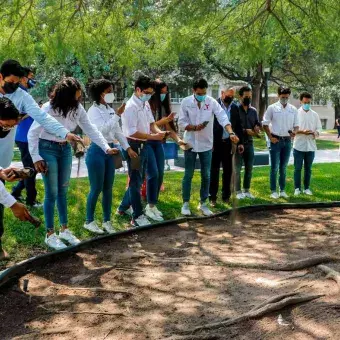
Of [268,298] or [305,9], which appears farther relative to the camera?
[305,9]

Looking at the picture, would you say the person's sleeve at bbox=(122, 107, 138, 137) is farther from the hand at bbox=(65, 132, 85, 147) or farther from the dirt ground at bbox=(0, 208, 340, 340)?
the hand at bbox=(65, 132, 85, 147)

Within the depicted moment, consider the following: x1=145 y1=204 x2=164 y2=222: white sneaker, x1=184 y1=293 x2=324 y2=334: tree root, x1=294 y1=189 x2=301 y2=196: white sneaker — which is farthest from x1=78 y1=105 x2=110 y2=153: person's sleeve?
x1=294 y1=189 x2=301 y2=196: white sneaker

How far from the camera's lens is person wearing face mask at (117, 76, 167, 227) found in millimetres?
6891

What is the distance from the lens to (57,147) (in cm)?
583

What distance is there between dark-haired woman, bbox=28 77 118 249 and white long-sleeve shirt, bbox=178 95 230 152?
6.16 ft

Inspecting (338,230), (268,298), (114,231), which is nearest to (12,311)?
(268,298)

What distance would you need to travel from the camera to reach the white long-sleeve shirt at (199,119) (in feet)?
25.4

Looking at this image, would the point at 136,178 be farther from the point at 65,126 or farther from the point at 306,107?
the point at 306,107

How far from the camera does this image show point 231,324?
3.91m

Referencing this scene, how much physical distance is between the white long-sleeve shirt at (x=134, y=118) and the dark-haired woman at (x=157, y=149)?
0.87 ft

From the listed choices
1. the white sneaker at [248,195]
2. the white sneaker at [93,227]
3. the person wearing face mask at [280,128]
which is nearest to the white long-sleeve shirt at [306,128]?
the person wearing face mask at [280,128]

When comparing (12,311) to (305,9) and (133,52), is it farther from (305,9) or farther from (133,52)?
(305,9)

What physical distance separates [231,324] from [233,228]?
11.1 feet

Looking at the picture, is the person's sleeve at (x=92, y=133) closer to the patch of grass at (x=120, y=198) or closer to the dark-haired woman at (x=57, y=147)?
the dark-haired woman at (x=57, y=147)
